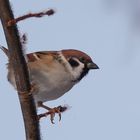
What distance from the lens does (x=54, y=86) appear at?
3.24 meters

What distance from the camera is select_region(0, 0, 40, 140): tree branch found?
1356 millimetres

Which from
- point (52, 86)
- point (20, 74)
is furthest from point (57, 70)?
point (20, 74)

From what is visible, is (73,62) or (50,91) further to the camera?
(73,62)

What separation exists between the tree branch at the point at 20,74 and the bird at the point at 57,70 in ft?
5.02

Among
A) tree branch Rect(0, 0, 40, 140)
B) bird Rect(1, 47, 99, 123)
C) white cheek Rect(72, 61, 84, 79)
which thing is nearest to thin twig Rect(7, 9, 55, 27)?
tree branch Rect(0, 0, 40, 140)

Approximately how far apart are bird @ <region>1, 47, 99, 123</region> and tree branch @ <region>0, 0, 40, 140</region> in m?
1.53

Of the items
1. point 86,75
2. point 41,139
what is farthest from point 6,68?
point 41,139

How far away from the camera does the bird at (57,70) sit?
3.19 m

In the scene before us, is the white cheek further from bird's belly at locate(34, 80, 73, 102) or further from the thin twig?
the thin twig

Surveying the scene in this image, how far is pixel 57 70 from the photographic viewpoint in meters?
3.32

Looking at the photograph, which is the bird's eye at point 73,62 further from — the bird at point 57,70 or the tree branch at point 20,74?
the tree branch at point 20,74

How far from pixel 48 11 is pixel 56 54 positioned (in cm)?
217

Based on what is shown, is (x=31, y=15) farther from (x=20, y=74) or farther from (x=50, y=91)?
(x=50, y=91)

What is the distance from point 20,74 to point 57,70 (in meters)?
1.86
